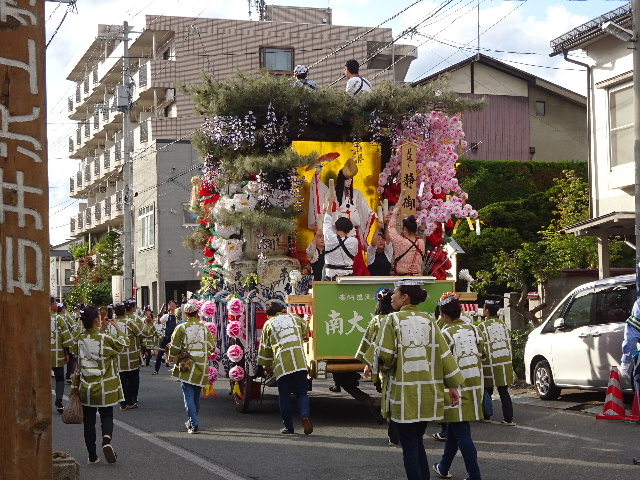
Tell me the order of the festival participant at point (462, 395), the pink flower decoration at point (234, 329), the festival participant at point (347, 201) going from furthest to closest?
the festival participant at point (347, 201) < the pink flower decoration at point (234, 329) < the festival participant at point (462, 395)

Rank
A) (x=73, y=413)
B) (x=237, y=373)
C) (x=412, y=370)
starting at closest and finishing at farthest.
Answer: (x=412, y=370)
(x=73, y=413)
(x=237, y=373)

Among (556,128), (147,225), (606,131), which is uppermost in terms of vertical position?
(556,128)

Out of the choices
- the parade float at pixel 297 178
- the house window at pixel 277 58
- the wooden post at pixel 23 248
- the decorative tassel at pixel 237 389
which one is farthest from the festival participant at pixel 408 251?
the house window at pixel 277 58

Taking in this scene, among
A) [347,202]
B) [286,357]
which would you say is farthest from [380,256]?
[286,357]

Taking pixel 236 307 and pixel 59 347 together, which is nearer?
pixel 236 307

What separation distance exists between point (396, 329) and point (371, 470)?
1.98 meters

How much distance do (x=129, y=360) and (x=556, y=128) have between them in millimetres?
25653

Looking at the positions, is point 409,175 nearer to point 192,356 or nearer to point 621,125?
point 192,356

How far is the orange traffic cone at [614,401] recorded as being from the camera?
12.2m

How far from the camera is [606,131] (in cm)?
2033

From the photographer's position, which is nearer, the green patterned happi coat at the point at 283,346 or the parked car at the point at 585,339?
the green patterned happi coat at the point at 283,346

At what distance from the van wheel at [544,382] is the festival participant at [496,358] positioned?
2963 mm

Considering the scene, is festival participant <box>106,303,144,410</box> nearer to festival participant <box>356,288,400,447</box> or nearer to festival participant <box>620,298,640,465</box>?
festival participant <box>356,288,400,447</box>

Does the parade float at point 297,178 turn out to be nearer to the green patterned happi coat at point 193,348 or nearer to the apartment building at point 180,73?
the green patterned happi coat at point 193,348
